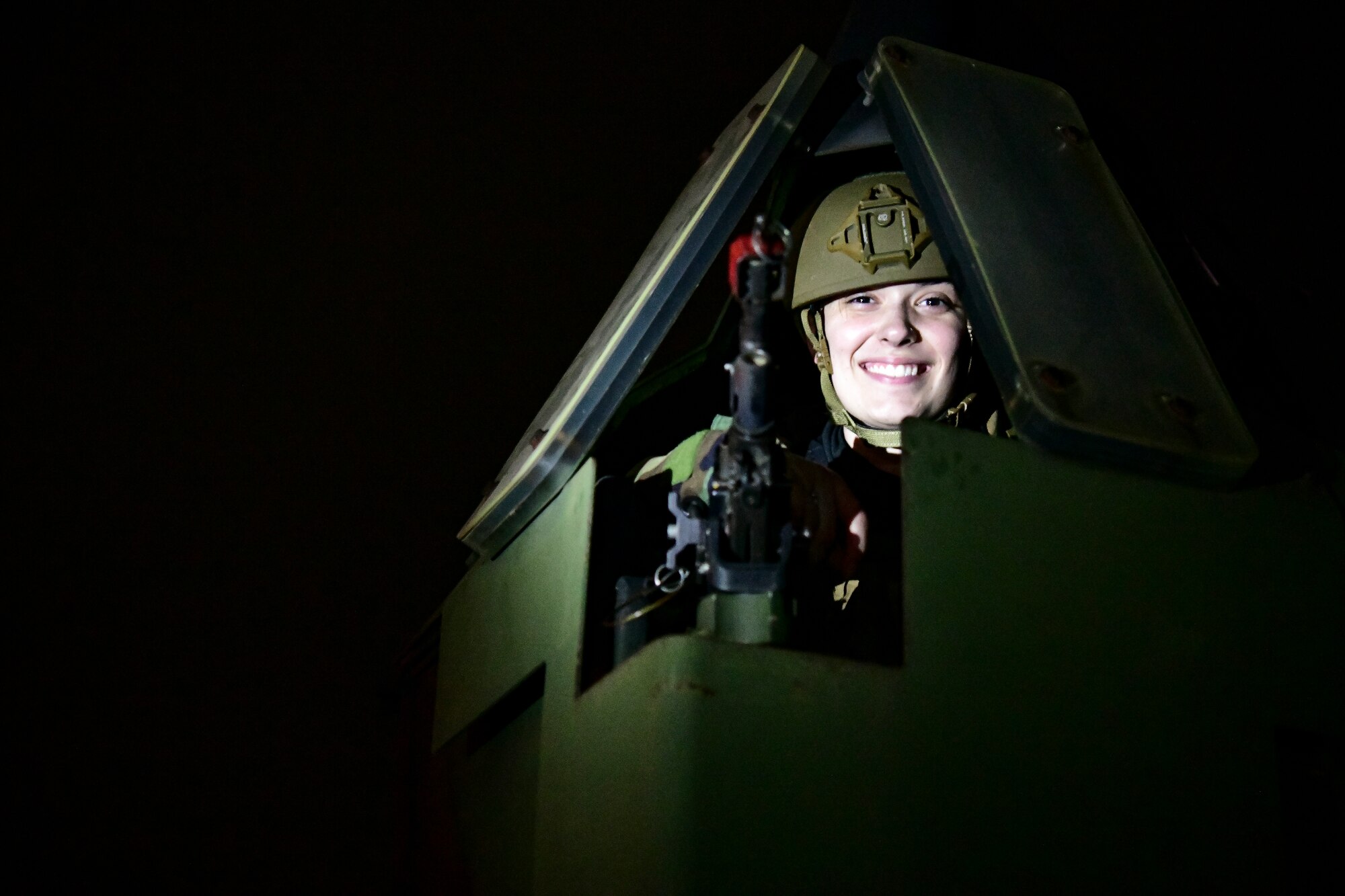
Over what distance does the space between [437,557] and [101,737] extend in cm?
61

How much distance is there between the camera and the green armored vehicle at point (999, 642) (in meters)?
0.85

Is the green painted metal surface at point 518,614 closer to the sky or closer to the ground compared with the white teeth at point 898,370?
closer to the ground

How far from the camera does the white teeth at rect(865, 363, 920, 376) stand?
1553 millimetres

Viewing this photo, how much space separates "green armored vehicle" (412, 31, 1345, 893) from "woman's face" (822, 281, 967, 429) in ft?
1.16

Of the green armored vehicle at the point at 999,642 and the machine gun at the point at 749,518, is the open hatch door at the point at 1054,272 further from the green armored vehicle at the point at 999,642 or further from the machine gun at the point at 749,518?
the machine gun at the point at 749,518

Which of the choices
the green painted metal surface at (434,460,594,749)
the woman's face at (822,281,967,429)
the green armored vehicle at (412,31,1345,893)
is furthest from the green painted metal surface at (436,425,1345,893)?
the woman's face at (822,281,967,429)

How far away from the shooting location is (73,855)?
1746 millimetres

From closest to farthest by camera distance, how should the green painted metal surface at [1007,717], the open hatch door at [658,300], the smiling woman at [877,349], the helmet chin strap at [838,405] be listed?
1. the green painted metal surface at [1007,717]
2. the open hatch door at [658,300]
3. the smiling woman at [877,349]
4. the helmet chin strap at [838,405]

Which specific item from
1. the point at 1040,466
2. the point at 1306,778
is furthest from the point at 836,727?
the point at 1306,778

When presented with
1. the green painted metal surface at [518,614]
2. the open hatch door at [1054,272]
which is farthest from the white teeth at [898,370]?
the green painted metal surface at [518,614]

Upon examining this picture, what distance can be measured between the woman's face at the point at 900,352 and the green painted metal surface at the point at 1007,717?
23.0 inches

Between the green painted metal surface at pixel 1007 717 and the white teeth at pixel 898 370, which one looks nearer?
the green painted metal surface at pixel 1007 717

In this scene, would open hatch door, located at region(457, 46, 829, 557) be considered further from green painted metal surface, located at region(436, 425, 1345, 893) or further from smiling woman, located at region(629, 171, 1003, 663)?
green painted metal surface, located at region(436, 425, 1345, 893)

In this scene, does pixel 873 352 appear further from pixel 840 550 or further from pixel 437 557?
pixel 437 557
